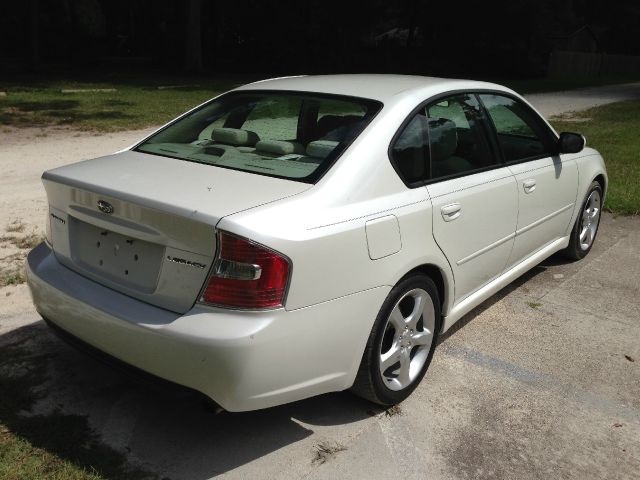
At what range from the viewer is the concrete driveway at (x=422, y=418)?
2916 millimetres

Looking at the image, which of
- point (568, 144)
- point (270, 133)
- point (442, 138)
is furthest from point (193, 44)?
point (442, 138)

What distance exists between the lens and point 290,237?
104 inches

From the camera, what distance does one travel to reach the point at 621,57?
49.8 m

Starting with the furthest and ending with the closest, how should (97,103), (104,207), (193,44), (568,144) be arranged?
(193,44)
(97,103)
(568,144)
(104,207)

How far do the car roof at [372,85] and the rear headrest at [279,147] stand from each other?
1.42 ft

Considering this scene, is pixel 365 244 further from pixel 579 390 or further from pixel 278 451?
pixel 579 390

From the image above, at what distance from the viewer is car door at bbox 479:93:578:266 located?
4.26 metres

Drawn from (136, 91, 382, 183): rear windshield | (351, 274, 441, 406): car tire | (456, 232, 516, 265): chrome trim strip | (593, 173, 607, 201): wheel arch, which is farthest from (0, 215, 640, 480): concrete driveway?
(593, 173, 607, 201): wheel arch

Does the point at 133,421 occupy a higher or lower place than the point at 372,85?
lower

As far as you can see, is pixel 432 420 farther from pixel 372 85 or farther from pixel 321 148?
pixel 372 85

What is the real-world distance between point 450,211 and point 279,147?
93 centimetres

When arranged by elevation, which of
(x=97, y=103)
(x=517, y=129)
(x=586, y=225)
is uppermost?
(x=517, y=129)

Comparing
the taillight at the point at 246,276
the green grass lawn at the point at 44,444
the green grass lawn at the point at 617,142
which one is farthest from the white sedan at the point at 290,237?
the green grass lawn at the point at 617,142

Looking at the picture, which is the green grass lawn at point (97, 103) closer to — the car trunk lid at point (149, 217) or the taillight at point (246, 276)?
the car trunk lid at point (149, 217)
